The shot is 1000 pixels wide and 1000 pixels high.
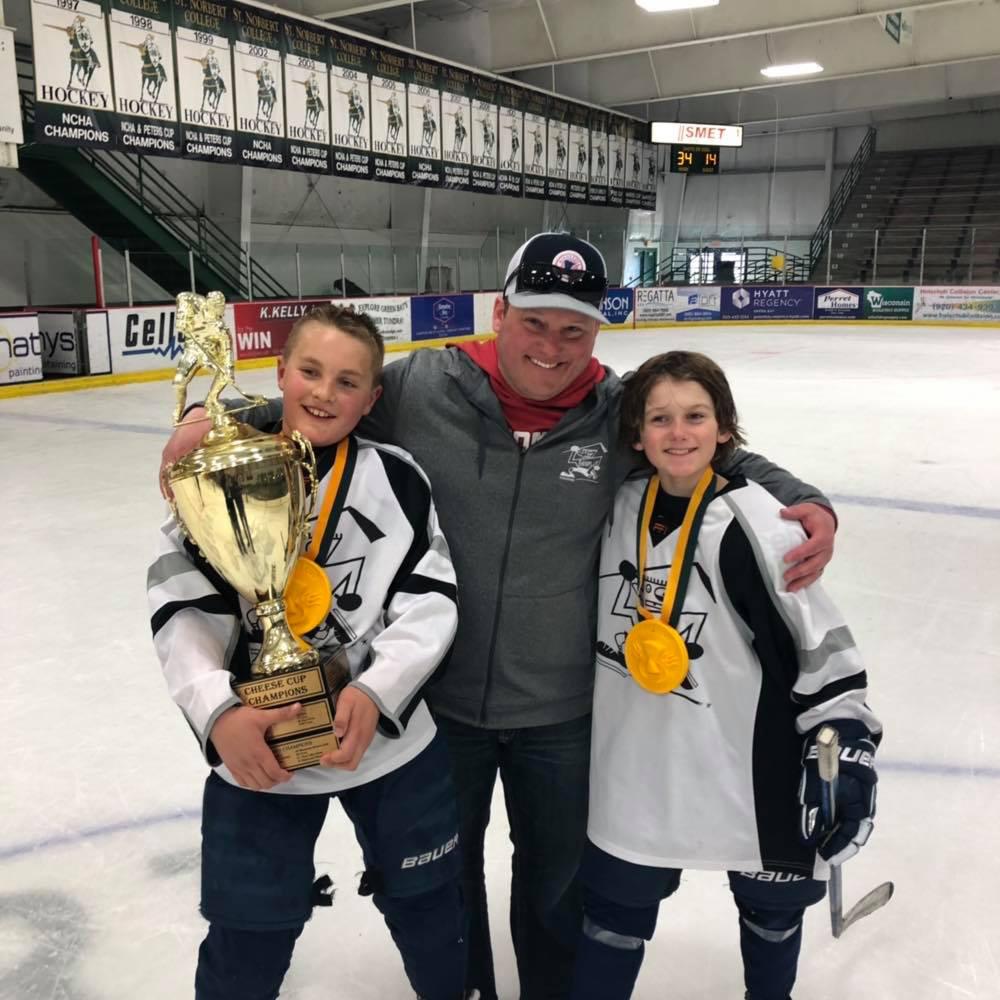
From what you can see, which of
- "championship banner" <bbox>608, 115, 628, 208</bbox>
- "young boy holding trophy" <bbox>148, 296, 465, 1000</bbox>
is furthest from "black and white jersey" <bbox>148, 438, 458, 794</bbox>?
"championship banner" <bbox>608, 115, 628, 208</bbox>

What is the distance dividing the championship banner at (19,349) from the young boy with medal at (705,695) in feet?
32.8

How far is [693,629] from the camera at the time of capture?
147cm

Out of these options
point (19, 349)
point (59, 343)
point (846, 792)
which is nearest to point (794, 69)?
point (59, 343)

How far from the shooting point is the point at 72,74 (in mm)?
9797

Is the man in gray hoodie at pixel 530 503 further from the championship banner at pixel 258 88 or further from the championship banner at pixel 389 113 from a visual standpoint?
the championship banner at pixel 389 113

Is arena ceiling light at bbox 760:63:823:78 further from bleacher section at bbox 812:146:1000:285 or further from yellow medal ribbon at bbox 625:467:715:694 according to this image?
yellow medal ribbon at bbox 625:467:715:694

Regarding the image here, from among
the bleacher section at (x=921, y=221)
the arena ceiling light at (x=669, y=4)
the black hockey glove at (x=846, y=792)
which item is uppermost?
the arena ceiling light at (x=669, y=4)

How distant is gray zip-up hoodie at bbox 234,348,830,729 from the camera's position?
1.54 m

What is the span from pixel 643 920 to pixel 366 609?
70 centimetres

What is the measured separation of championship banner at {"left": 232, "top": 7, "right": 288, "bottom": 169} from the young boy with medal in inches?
454

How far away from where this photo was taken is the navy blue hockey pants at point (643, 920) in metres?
1.53

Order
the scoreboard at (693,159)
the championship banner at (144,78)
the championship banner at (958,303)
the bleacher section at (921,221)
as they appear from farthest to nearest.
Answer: the bleacher section at (921,221), the scoreboard at (693,159), the championship banner at (958,303), the championship banner at (144,78)

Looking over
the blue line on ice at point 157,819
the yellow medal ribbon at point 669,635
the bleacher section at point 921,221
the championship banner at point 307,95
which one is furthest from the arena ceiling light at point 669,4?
the yellow medal ribbon at point 669,635

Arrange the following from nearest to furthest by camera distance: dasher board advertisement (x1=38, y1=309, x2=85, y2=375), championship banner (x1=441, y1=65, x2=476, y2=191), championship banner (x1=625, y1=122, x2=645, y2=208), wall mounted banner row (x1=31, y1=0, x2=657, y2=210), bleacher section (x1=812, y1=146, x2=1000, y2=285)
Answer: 1. wall mounted banner row (x1=31, y1=0, x2=657, y2=210)
2. dasher board advertisement (x1=38, y1=309, x2=85, y2=375)
3. championship banner (x1=441, y1=65, x2=476, y2=191)
4. championship banner (x1=625, y1=122, x2=645, y2=208)
5. bleacher section (x1=812, y1=146, x2=1000, y2=285)
